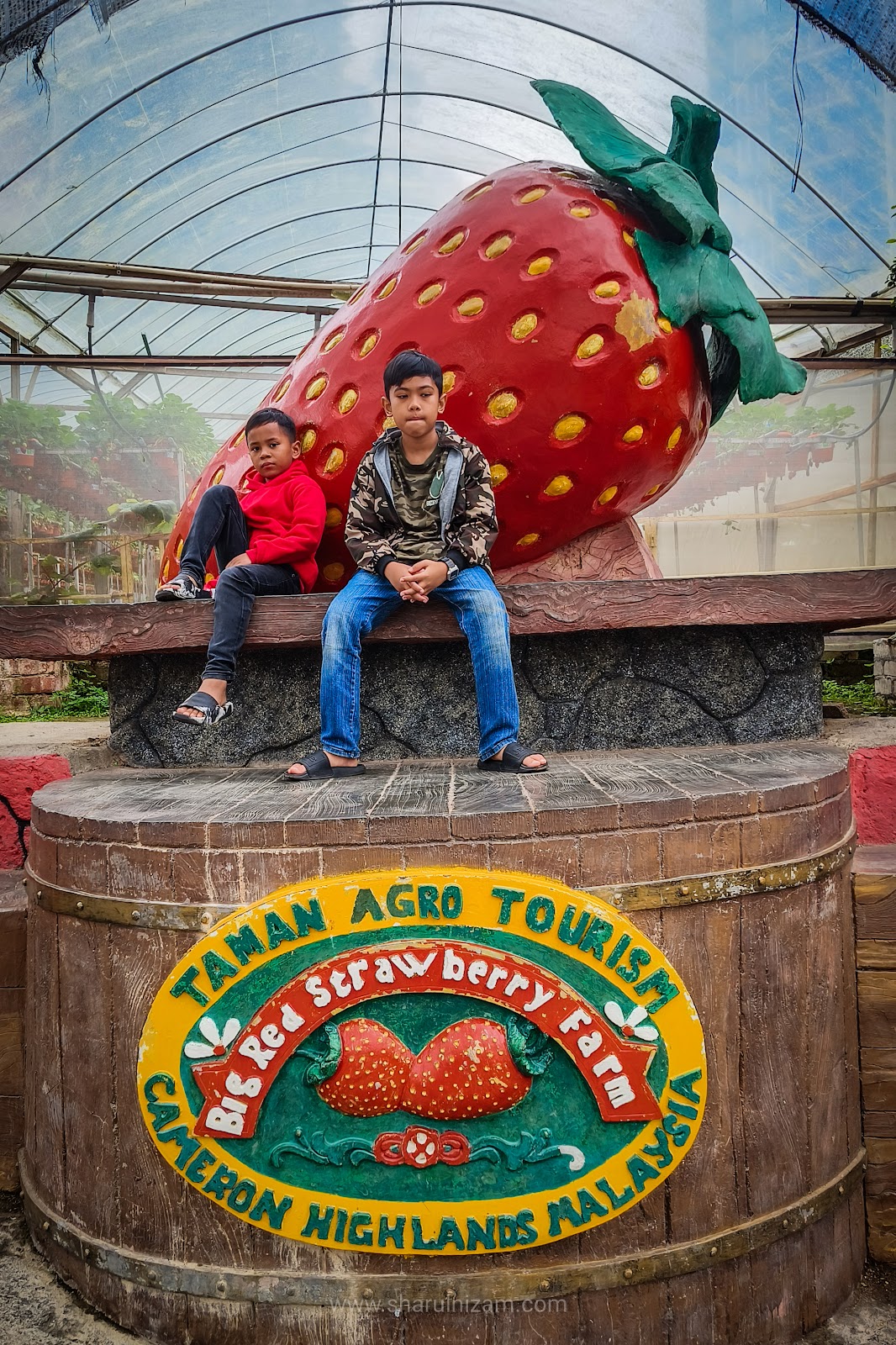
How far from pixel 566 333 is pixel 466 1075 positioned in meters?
1.42

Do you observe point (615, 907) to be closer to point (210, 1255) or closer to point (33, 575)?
point (210, 1255)

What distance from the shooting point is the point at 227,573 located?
1820mm

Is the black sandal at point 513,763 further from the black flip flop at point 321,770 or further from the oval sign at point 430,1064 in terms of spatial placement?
the oval sign at point 430,1064

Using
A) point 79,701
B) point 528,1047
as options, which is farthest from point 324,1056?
point 79,701

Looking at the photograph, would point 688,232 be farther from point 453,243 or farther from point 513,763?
point 513,763

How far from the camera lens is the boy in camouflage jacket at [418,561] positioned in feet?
5.79

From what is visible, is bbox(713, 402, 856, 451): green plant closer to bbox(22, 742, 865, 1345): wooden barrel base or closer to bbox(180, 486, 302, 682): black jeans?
bbox(180, 486, 302, 682): black jeans

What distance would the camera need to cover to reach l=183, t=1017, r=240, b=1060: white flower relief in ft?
4.57

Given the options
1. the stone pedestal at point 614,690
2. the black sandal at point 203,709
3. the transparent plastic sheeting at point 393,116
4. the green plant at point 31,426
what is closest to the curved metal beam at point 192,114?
the transparent plastic sheeting at point 393,116

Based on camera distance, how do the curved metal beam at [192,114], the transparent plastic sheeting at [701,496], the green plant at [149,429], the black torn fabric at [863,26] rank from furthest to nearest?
the green plant at [149,429] < the transparent plastic sheeting at [701,496] < the curved metal beam at [192,114] < the black torn fabric at [863,26]

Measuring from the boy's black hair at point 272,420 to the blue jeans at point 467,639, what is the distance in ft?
1.44

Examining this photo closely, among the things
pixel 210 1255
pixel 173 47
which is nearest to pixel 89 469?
pixel 173 47

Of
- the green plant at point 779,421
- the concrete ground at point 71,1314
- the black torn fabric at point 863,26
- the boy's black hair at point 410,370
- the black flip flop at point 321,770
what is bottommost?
the concrete ground at point 71,1314

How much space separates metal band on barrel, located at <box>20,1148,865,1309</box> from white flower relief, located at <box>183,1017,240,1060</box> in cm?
35
